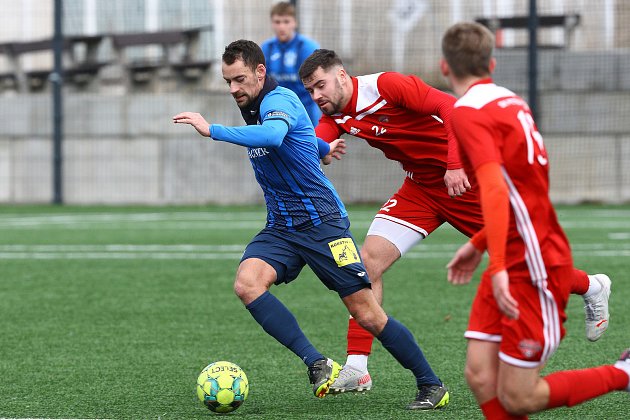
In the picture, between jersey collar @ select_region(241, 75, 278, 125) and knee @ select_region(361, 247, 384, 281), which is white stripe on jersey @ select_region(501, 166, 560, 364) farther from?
knee @ select_region(361, 247, 384, 281)

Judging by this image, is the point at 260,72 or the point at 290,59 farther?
the point at 290,59

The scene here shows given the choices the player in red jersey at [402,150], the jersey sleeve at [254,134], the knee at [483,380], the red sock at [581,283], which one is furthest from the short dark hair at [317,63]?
the knee at [483,380]

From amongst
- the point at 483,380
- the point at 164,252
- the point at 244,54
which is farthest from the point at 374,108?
the point at 164,252

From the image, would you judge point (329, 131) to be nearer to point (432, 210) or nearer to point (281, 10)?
point (432, 210)

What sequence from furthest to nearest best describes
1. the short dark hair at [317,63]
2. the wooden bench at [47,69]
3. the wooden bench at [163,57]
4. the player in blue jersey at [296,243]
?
1. the wooden bench at [47,69]
2. the wooden bench at [163,57]
3. the short dark hair at [317,63]
4. the player in blue jersey at [296,243]

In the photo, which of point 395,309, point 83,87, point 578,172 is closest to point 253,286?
point 395,309

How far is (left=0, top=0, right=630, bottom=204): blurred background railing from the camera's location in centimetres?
1764

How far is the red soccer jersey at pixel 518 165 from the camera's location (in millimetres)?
4109

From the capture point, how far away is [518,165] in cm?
414

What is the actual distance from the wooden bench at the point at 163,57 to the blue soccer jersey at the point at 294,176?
13505 millimetres

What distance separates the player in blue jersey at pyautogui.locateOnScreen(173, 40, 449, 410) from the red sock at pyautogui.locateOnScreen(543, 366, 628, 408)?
1147 millimetres

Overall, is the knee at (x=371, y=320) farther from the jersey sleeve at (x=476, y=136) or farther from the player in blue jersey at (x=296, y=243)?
the jersey sleeve at (x=476, y=136)

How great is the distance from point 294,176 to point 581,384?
76.4 inches

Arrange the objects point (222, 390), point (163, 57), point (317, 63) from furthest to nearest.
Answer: point (163, 57) → point (317, 63) → point (222, 390)
